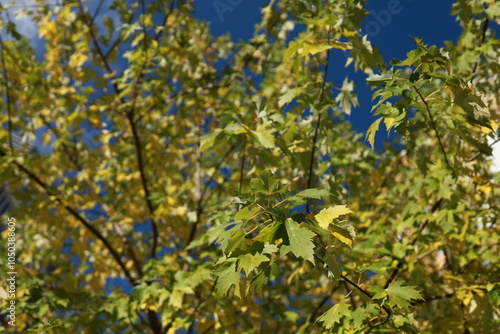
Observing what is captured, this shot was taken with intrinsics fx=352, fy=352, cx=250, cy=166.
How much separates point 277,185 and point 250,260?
14.0 inches

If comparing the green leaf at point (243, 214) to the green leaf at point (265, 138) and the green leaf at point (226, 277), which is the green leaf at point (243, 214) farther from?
the green leaf at point (265, 138)

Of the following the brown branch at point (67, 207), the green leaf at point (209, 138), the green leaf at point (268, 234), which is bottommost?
the green leaf at point (268, 234)

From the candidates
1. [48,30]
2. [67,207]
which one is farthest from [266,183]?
[48,30]

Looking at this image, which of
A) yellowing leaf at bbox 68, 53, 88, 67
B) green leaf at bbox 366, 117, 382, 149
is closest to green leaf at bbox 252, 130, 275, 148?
green leaf at bbox 366, 117, 382, 149

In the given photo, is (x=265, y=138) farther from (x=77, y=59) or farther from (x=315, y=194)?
(x=77, y=59)

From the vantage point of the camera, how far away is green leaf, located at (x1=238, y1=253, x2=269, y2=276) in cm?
117

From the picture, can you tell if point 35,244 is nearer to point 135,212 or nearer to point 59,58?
point 135,212

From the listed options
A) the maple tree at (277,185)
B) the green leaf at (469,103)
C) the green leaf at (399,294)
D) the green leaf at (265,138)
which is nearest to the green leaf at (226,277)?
the maple tree at (277,185)

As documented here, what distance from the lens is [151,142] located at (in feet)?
14.6

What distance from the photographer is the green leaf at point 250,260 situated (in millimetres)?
1171

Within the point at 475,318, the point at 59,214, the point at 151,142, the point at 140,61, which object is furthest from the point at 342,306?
the point at 59,214

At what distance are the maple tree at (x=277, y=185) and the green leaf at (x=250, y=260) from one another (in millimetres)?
10

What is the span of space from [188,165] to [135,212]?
1870 millimetres

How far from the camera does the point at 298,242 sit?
117 cm
